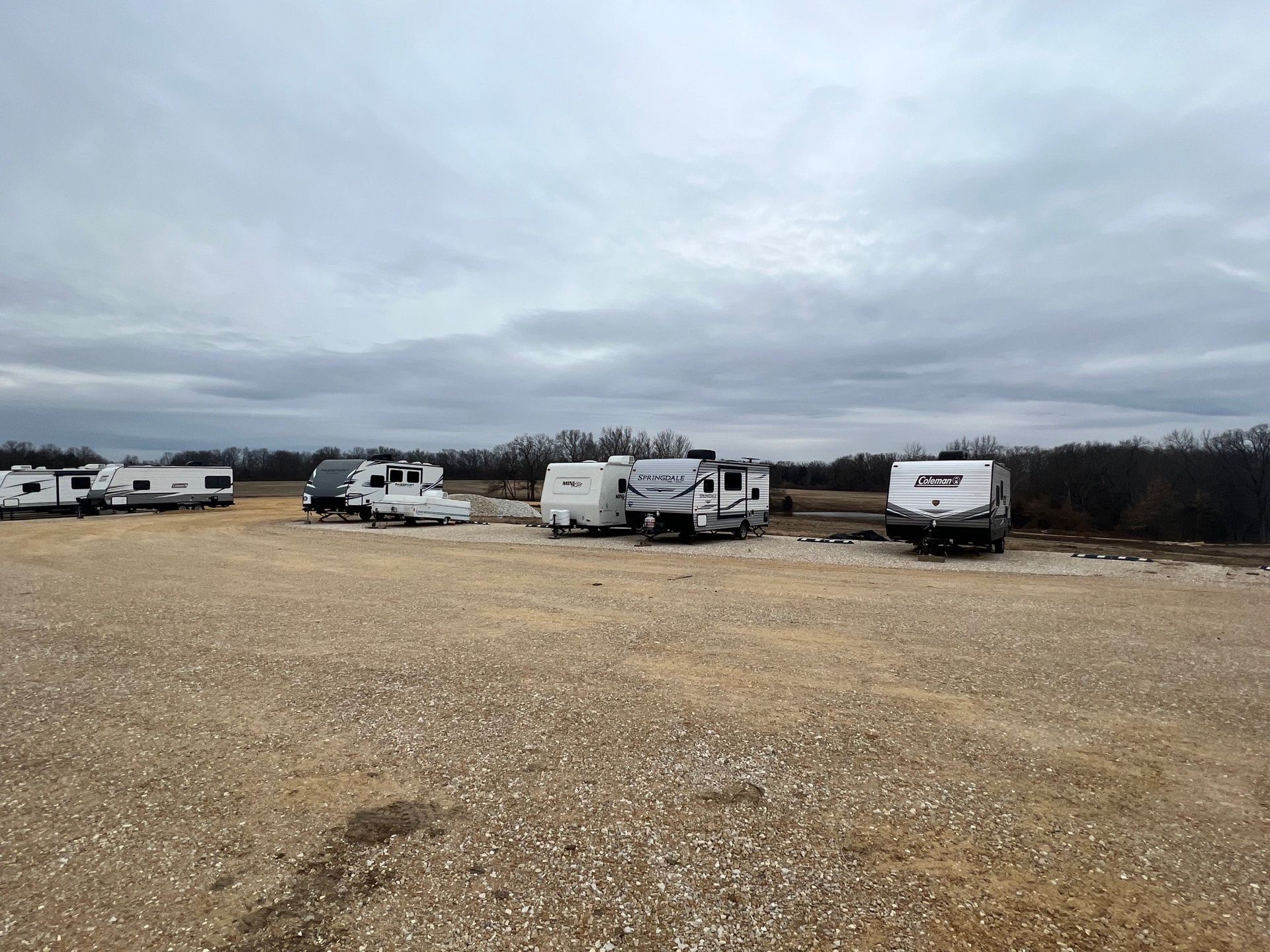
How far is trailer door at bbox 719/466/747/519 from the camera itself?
70.3ft

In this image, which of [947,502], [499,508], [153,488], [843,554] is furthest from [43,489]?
[947,502]

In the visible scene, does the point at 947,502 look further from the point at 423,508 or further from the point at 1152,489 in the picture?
the point at 1152,489

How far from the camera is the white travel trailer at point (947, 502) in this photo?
17.1 meters

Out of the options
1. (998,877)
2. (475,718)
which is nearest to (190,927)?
(475,718)

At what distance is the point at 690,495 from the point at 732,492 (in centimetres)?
224

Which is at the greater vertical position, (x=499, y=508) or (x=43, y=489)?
(x=43, y=489)

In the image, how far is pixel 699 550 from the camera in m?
19.4

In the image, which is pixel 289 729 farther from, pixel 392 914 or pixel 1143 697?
pixel 1143 697

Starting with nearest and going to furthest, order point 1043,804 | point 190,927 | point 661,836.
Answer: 1. point 190,927
2. point 661,836
3. point 1043,804

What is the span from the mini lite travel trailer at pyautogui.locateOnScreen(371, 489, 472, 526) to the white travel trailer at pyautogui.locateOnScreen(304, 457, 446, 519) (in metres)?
0.73

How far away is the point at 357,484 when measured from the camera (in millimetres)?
29328

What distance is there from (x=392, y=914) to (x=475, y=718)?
2424 millimetres

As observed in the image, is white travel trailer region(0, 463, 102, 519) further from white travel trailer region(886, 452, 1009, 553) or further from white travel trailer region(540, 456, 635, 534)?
white travel trailer region(886, 452, 1009, 553)

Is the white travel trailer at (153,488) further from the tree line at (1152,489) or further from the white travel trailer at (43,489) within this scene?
the tree line at (1152,489)
